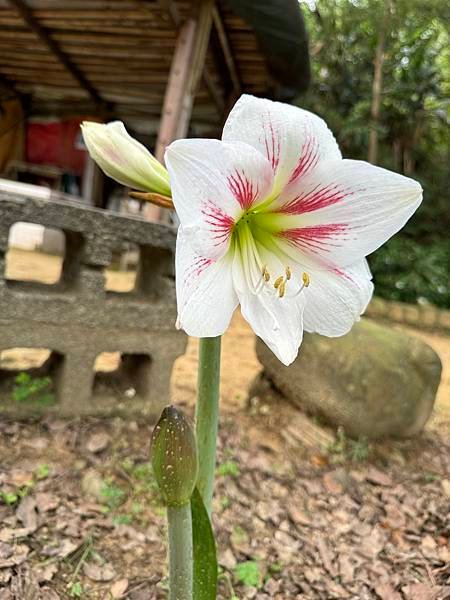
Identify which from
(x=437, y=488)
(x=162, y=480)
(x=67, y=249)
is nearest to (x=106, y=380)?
(x=67, y=249)

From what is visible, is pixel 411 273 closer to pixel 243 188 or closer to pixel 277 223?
pixel 277 223

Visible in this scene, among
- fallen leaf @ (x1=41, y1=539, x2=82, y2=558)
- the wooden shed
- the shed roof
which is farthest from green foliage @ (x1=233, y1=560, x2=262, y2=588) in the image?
the shed roof

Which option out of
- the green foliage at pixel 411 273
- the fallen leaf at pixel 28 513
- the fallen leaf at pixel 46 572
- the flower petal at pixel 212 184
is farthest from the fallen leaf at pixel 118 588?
the green foliage at pixel 411 273

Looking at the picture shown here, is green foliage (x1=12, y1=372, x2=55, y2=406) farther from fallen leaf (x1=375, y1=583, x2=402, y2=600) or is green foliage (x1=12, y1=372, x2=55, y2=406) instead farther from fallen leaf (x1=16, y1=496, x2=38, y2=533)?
fallen leaf (x1=375, y1=583, x2=402, y2=600)

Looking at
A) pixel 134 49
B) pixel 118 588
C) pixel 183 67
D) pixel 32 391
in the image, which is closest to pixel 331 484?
pixel 118 588

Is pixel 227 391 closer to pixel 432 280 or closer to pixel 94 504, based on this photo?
pixel 94 504
